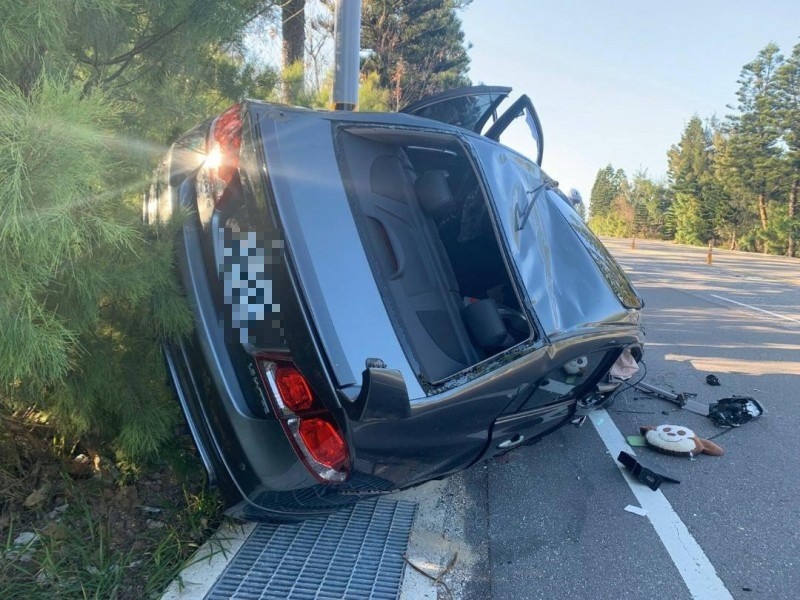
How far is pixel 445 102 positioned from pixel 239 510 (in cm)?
324

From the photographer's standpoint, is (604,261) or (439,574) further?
(604,261)

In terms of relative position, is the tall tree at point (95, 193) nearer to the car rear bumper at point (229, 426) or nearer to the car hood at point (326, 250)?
the car rear bumper at point (229, 426)

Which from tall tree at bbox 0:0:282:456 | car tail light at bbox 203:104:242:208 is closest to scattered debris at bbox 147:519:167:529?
tall tree at bbox 0:0:282:456

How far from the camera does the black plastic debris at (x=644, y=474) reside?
3576 mm

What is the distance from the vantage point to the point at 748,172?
149 ft

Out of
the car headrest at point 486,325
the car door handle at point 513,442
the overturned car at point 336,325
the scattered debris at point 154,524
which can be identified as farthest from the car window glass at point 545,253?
the scattered debris at point 154,524

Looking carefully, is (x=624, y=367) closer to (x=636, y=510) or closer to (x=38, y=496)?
(x=636, y=510)

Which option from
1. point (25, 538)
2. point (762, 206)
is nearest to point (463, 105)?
point (25, 538)

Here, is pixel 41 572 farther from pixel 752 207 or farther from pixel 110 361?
pixel 752 207

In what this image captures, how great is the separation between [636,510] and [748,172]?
167 ft

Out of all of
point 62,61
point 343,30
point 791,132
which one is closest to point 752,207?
point 791,132

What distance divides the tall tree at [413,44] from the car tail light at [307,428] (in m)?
12.0

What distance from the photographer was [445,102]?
430 centimetres

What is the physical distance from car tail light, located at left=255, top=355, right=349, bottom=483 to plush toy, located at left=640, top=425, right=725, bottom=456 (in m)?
2.94
